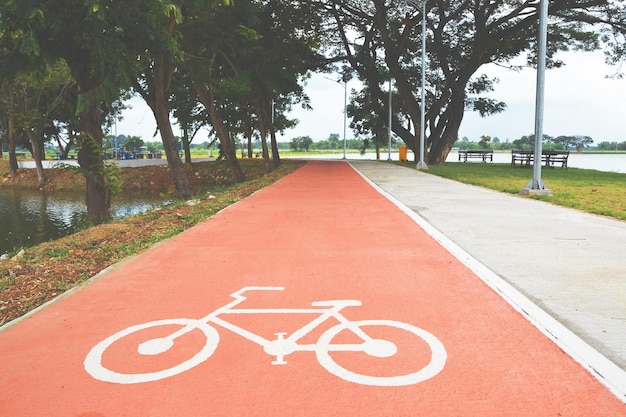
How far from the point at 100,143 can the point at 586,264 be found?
13766mm

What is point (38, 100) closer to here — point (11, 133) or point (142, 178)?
point (11, 133)

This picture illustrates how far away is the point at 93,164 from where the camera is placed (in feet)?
48.1

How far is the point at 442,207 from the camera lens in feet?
36.5

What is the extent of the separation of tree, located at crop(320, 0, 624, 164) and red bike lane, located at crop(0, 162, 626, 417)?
28.3 m

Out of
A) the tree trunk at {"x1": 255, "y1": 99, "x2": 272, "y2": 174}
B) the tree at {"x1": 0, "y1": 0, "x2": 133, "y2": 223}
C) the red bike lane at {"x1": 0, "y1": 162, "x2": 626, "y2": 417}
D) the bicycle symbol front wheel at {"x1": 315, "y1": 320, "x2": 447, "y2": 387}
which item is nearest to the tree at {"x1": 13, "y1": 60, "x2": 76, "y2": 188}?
the tree trunk at {"x1": 255, "y1": 99, "x2": 272, "y2": 174}

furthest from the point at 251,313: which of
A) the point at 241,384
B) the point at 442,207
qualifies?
the point at 442,207

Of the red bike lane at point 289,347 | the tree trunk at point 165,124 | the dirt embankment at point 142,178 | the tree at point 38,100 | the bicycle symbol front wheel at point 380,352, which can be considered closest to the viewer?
the red bike lane at point 289,347

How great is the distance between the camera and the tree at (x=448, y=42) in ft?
101

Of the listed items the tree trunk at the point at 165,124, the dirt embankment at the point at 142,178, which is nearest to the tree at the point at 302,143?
the dirt embankment at the point at 142,178

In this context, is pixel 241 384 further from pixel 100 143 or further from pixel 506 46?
pixel 506 46

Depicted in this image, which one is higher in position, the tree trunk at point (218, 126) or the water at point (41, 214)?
the tree trunk at point (218, 126)

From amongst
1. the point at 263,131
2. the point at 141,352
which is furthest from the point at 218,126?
the point at 141,352

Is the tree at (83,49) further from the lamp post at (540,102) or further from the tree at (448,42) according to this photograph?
the tree at (448,42)

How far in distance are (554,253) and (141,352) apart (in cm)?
541
